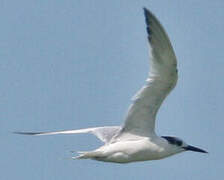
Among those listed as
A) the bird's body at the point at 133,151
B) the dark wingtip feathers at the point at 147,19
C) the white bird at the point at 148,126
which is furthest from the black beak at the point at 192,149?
the dark wingtip feathers at the point at 147,19

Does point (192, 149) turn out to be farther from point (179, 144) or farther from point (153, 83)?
point (153, 83)

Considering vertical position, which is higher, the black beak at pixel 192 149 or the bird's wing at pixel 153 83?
the bird's wing at pixel 153 83

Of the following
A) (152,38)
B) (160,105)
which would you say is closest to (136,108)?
(160,105)

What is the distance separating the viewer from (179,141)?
53.5 ft

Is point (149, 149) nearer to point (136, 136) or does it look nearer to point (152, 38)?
point (136, 136)

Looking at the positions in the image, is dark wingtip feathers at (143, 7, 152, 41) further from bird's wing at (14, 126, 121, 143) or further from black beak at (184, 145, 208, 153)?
black beak at (184, 145, 208, 153)

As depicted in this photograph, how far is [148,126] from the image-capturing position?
51.9ft

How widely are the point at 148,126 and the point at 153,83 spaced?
1.08m

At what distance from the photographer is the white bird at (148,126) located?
14625mm

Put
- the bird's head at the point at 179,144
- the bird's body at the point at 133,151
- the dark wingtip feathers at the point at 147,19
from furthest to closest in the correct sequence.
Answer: the bird's head at the point at 179,144 → the bird's body at the point at 133,151 → the dark wingtip feathers at the point at 147,19

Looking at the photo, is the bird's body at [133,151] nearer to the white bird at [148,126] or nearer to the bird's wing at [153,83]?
the white bird at [148,126]

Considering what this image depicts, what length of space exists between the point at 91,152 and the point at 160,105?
4.60ft

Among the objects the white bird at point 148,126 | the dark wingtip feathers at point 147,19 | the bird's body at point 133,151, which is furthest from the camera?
the bird's body at point 133,151

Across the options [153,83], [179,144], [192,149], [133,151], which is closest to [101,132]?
[133,151]
